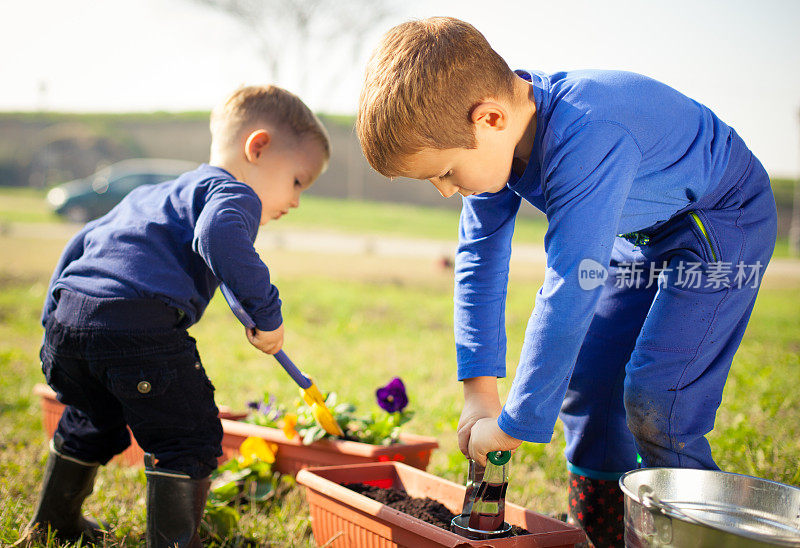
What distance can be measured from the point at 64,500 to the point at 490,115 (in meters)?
1.40

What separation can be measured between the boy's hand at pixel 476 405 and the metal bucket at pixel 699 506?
35cm

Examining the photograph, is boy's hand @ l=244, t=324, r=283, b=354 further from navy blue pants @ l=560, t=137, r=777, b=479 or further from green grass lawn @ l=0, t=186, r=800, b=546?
navy blue pants @ l=560, t=137, r=777, b=479

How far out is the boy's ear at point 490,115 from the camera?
1.34 meters

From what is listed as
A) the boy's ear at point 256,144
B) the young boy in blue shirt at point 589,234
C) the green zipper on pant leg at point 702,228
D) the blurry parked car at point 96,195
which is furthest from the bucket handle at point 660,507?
the blurry parked car at point 96,195

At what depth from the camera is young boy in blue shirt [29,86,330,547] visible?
1596 millimetres

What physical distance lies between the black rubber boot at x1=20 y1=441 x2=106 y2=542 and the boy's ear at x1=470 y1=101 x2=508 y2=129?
131cm

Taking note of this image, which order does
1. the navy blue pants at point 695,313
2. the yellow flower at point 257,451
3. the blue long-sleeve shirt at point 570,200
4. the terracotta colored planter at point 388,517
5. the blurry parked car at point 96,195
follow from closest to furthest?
1. the blue long-sleeve shirt at point 570,200
2. the terracotta colored planter at point 388,517
3. the navy blue pants at point 695,313
4. the yellow flower at point 257,451
5. the blurry parked car at point 96,195

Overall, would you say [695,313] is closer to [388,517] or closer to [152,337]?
[388,517]

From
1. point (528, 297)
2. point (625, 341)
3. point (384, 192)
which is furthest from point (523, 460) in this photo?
point (384, 192)

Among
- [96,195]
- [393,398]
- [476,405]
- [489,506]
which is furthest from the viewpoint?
[96,195]

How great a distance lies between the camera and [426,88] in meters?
1.31

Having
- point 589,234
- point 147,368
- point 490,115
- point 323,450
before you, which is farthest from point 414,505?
point 490,115

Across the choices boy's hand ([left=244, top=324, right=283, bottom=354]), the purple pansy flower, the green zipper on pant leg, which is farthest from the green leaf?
the green zipper on pant leg

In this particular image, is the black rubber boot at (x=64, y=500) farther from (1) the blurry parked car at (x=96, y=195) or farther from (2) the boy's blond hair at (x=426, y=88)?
(1) the blurry parked car at (x=96, y=195)
